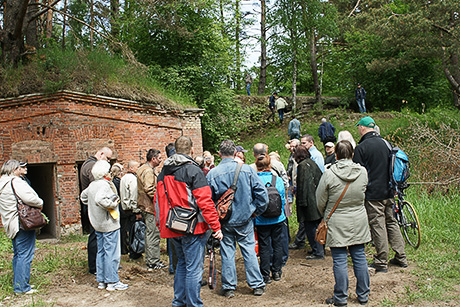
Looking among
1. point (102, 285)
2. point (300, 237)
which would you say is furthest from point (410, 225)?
point (102, 285)

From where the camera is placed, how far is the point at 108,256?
5.80 meters

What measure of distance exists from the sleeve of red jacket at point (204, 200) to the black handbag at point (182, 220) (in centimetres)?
13

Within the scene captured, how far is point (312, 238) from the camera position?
6961 millimetres

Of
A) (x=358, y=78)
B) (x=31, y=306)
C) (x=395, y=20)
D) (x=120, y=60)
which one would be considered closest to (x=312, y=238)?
(x=31, y=306)

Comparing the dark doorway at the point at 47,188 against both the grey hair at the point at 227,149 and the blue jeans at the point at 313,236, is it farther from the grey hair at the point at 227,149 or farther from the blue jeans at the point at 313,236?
the blue jeans at the point at 313,236

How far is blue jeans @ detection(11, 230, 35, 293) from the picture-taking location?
5.66 meters

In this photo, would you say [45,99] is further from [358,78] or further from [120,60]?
[358,78]

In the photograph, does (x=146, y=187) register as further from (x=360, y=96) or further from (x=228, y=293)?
(x=360, y=96)

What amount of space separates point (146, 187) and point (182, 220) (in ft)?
7.56

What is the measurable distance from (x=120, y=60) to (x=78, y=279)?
28.2ft

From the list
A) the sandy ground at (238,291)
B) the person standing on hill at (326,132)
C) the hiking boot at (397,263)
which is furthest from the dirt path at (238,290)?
the person standing on hill at (326,132)

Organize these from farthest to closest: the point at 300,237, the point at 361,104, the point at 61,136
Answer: the point at 361,104 < the point at 61,136 < the point at 300,237

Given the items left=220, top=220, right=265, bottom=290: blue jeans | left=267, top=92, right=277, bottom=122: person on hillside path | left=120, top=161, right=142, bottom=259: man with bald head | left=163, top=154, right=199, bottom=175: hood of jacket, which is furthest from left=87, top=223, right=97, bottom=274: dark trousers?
left=267, top=92, right=277, bottom=122: person on hillside path

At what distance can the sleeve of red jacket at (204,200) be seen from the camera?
15.0 ft
